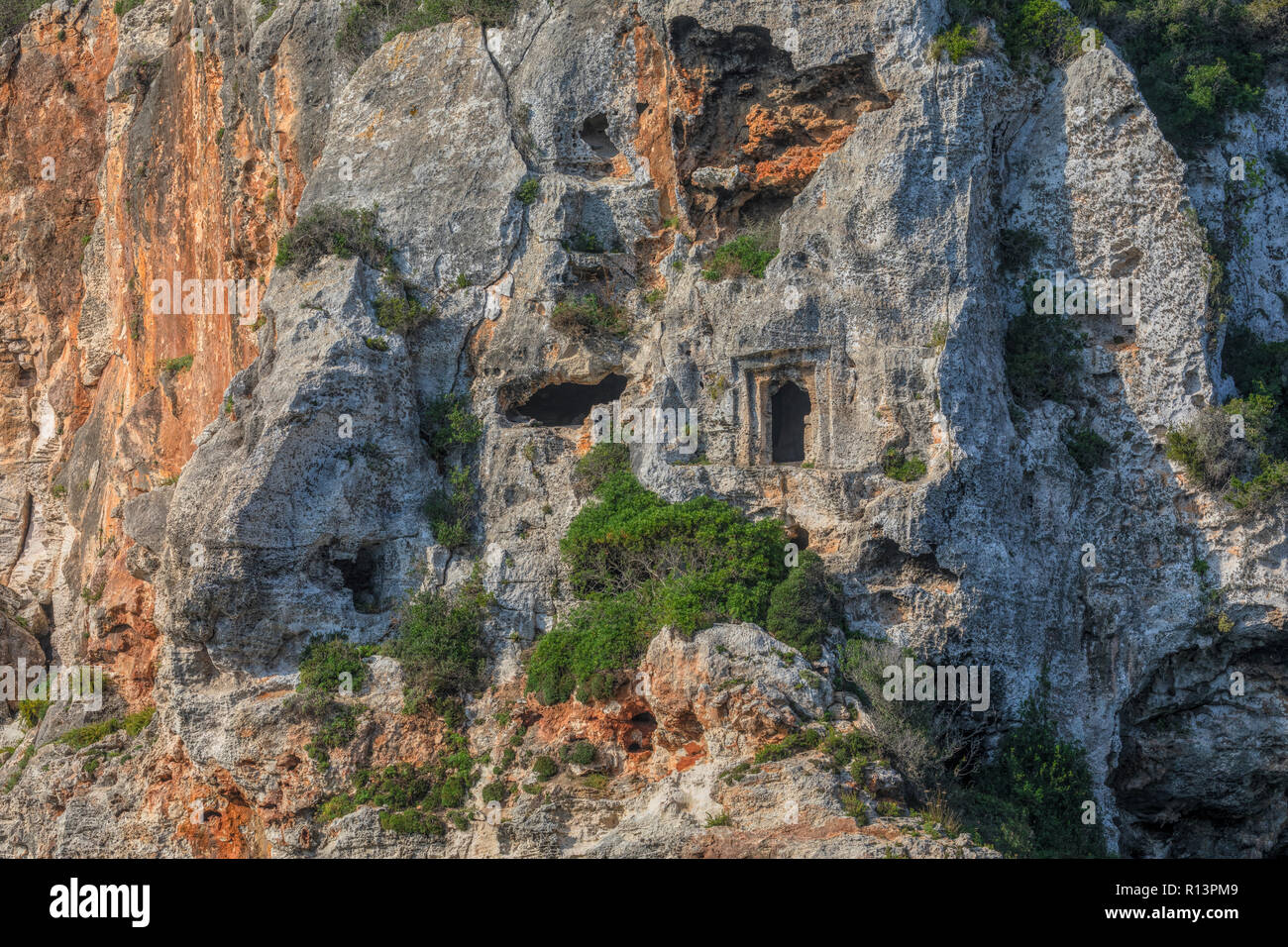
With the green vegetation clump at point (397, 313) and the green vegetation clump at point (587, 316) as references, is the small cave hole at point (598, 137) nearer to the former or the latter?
the green vegetation clump at point (587, 316)

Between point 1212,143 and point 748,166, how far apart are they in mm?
8109

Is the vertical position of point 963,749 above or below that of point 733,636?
below

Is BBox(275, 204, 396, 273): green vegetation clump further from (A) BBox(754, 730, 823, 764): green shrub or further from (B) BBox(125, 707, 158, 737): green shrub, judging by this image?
(A) BBox(754, 730, 823, 764): green shrub

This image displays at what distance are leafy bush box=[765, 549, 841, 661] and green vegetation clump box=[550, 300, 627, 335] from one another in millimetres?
5365

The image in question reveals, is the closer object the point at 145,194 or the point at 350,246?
the point at 350,246

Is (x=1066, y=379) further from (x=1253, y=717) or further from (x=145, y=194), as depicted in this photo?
(x=145, y=194)

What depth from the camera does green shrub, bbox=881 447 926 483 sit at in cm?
2247

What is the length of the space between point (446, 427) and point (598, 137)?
5.74 meters

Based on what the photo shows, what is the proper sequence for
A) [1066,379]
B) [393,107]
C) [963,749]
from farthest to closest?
[393,107] < [1066,379] < [963,749]

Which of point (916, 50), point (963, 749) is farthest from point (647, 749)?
Answer: point (916, 50)

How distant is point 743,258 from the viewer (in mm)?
24422

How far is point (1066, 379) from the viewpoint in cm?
2438

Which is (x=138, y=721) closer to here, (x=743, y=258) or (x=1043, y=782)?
(x=743, y=258)

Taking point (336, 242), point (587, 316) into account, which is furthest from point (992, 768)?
point (336, 242)
